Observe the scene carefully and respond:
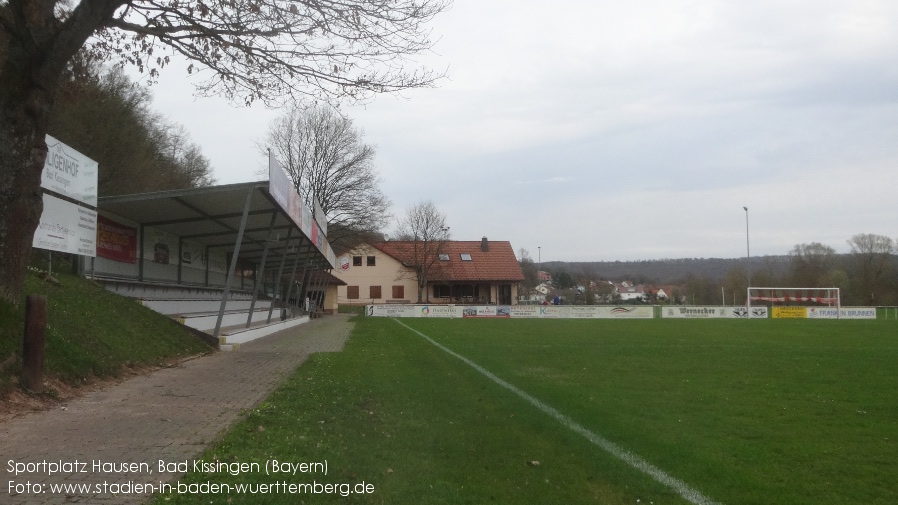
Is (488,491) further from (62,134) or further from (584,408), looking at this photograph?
(62,134)

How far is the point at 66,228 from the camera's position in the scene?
14.7 metres

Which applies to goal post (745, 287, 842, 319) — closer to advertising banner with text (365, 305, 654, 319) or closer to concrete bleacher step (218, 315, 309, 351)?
advertising banner with text (365, 305, 654, 319)

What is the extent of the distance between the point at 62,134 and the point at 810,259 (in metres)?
75.8

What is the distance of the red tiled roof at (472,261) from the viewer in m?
72.1

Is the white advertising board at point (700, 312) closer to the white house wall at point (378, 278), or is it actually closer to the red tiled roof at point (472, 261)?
the red tiled roof at point (472, 261)

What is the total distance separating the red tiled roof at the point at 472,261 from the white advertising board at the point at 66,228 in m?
54.1

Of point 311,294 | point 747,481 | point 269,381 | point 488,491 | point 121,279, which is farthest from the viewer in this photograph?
point 311,294

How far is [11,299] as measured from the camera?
378 inches

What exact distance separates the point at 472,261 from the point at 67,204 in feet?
199

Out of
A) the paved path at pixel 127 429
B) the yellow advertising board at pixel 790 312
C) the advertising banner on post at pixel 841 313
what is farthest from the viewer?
the yellow advertising board at pixel 790 312

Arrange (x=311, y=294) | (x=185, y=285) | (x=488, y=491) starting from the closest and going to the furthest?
(x=488, y=491) < (x=185, y=285) < (x=311, y=294)

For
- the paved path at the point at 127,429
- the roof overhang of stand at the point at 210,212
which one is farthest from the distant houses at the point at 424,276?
the paved path at the point at 127,429

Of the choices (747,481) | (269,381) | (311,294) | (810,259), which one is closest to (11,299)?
(269,381)

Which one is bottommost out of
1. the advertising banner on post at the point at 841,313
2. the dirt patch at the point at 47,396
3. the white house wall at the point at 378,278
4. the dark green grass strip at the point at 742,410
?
the advertising banner on post at the point at 841,313
